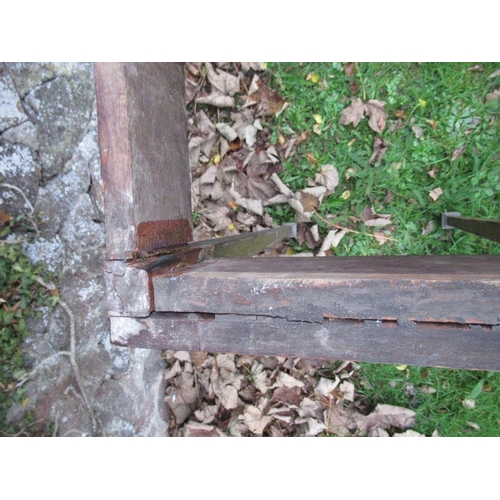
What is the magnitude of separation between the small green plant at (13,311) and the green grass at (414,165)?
1.59 metres

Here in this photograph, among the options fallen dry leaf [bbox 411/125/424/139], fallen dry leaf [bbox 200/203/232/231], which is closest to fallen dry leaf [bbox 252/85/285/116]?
fallen dry leaf [bbox 200/203/232/231]

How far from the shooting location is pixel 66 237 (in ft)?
7.44

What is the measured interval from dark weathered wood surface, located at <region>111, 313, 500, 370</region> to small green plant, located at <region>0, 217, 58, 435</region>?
1562mm

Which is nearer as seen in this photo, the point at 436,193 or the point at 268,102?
the point at 436,193

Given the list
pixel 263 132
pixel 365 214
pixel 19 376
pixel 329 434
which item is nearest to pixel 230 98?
pixel 263 132

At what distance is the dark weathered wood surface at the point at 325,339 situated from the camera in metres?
0.82

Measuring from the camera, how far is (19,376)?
2172mm

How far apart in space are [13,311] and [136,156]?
1.71 metres

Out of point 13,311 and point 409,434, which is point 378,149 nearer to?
point 409,434

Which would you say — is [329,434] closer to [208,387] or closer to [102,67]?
[208,387]

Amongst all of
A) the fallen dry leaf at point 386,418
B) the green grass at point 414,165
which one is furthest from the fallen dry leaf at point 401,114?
the fallen dry leaf at point 386,418

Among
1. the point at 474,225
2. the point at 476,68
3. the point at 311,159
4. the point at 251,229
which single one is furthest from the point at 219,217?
the point at 476,68

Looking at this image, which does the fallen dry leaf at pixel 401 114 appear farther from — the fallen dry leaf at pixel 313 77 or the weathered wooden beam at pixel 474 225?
the weathered wooden beam at pixel 474 225

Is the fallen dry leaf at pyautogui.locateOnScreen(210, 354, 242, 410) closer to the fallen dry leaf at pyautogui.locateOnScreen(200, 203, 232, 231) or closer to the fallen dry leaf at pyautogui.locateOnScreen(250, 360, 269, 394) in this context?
the fallen dry leaf at pyautogui.locateOnScreen(250, 360, 269, 394)
